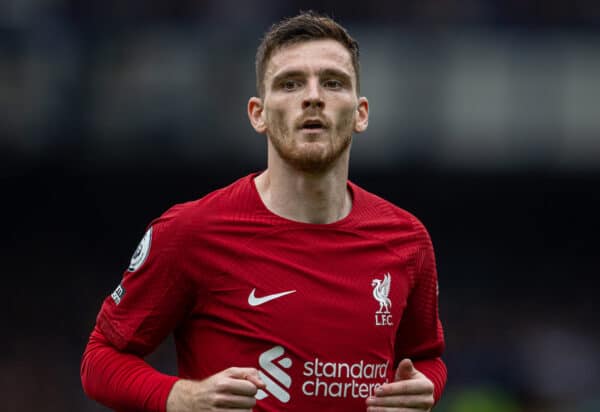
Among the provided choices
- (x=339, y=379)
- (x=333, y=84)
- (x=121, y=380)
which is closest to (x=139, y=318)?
(x=121, y=380)

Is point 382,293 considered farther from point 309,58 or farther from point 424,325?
point 309,58

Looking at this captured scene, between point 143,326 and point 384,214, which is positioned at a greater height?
point 384,214

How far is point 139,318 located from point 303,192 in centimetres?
77

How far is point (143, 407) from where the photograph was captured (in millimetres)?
3873

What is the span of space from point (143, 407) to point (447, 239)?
547 inches

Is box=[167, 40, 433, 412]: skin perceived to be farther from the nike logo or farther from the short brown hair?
the nike logo

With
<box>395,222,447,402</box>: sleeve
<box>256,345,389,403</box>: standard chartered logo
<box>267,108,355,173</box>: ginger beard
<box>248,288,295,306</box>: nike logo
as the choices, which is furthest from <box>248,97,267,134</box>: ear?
<box>256,345,389,403</box>: standard chartered logo

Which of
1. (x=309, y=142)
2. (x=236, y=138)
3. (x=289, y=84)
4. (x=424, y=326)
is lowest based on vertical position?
(x=424, y=326)

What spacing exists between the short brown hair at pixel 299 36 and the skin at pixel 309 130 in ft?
0.09

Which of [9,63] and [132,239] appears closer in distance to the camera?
[9,63]

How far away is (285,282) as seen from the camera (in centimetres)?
406

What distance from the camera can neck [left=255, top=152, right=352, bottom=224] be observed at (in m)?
4.21

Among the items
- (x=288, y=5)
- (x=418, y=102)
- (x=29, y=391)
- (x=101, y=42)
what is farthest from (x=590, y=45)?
(x=29, y=391)

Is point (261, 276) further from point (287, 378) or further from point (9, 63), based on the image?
point (9, 63)
